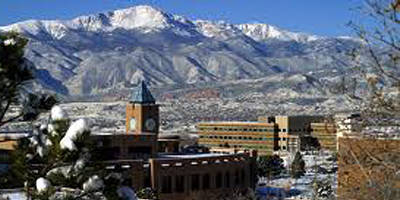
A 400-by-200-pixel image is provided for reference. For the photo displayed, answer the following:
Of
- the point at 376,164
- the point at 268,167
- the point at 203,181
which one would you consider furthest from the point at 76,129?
the point at 268,167

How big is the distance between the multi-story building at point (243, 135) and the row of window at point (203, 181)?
60.5 meters

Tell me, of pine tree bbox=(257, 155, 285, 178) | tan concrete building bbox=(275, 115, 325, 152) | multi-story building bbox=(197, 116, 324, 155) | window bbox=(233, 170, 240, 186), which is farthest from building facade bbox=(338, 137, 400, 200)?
tan concrete building bbox=(275, 115, 325, 152)

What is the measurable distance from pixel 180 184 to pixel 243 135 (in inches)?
2764

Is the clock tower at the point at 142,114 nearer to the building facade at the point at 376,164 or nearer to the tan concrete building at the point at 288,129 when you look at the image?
the building facade at the point at 376,164

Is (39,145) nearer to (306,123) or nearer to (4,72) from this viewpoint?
(4,72)

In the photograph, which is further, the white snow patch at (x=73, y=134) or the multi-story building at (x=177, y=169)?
the multi-story building at (x=177, y=169)

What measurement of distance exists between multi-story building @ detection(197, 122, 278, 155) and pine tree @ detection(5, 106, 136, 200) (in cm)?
9563

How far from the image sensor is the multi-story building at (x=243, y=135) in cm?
10906

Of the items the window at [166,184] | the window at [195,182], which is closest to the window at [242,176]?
the window at [195,182]

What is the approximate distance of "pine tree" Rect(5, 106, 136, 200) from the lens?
9.80 m

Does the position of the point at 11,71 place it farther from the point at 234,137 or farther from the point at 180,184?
the point at 234,137

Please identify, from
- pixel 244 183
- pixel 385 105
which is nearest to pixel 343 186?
pixel 385 105

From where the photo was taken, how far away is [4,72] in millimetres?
9977

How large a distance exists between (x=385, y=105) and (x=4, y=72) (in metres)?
4.77
